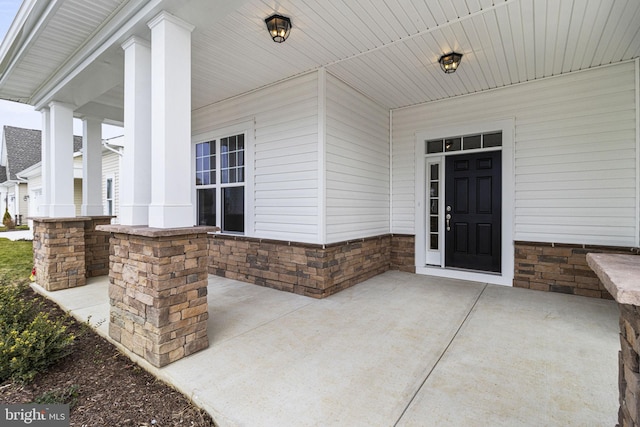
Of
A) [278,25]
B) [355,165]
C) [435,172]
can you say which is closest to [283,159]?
[355,165]

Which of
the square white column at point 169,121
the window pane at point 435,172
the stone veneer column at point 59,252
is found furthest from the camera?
the window pane at point 435,172

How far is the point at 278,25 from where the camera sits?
3.00 metres

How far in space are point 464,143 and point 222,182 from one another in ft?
14.0

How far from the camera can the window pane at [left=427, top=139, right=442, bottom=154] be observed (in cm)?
536

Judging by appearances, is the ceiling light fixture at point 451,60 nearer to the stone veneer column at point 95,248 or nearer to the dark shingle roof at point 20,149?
the stone veneer column at point 95,248

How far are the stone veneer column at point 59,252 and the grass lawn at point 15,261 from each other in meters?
0.97

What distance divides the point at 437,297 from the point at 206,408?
10.4ft

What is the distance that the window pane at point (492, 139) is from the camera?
4.79 meters

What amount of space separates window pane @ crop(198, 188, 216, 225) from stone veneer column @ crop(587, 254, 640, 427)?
5372 millimetres

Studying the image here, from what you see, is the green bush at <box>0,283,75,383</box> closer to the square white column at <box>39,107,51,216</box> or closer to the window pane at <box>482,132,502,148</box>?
the square white column at <box>39,107,51,216</box>

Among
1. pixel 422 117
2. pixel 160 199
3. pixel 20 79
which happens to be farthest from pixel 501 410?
pixel 20 79

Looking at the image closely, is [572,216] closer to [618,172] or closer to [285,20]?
[618,172]

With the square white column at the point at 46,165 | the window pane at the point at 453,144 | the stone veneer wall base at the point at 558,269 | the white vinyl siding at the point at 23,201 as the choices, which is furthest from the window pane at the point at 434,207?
the white vinyl siding at the point at 23,201

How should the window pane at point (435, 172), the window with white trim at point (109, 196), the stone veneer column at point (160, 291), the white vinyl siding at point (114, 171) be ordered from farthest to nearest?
the window with white trim at point (109, 196) < the white vinyl siding at point (114, 171) < the window pane at point (435, 172) < the stone veneer column at point (160, 291)
